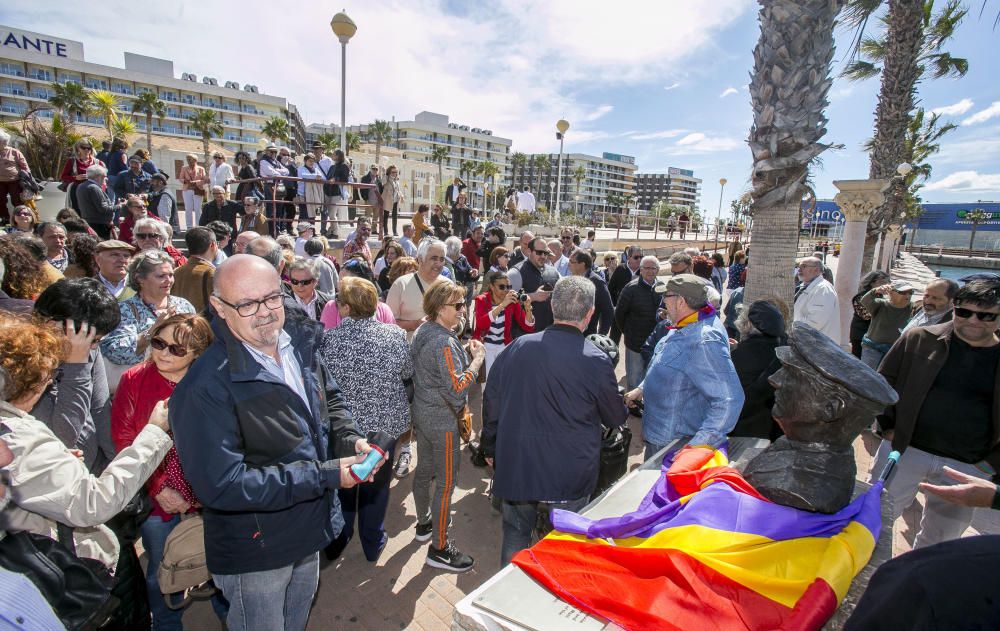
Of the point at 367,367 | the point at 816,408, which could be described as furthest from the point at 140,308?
the point at 816,408

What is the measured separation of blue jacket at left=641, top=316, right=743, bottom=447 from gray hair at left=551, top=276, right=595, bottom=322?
74 centimetres

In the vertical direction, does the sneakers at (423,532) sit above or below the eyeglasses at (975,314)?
below

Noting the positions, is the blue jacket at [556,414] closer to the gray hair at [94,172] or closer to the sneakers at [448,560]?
the sneakers at [448,560]

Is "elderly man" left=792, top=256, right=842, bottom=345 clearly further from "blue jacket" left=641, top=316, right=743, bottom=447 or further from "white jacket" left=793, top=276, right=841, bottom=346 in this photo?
"blue jacket" left=641, top=316, right=743, bottom=447

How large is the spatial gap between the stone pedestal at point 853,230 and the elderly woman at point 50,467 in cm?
1159

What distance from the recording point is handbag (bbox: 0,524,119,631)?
1442mm

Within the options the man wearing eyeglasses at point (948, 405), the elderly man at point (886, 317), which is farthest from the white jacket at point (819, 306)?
the man wearing eyeglasses at point (948, 405)

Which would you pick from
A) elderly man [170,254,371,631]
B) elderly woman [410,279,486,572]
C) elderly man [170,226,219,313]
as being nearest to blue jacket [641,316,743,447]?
elderly woman [410,279,486,572]

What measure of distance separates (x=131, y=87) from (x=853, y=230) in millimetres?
89565

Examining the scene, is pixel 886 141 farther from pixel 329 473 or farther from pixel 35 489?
pixel 35 489

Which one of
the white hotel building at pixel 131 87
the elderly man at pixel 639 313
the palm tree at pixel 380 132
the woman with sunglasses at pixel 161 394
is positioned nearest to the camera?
the woman with sunglasses at pixel 161 394

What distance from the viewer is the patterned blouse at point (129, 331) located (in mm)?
2891

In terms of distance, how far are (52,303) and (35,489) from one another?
4.08 ft

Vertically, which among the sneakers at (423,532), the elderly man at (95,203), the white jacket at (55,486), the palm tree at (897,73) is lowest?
the sneakers at (423,532)
